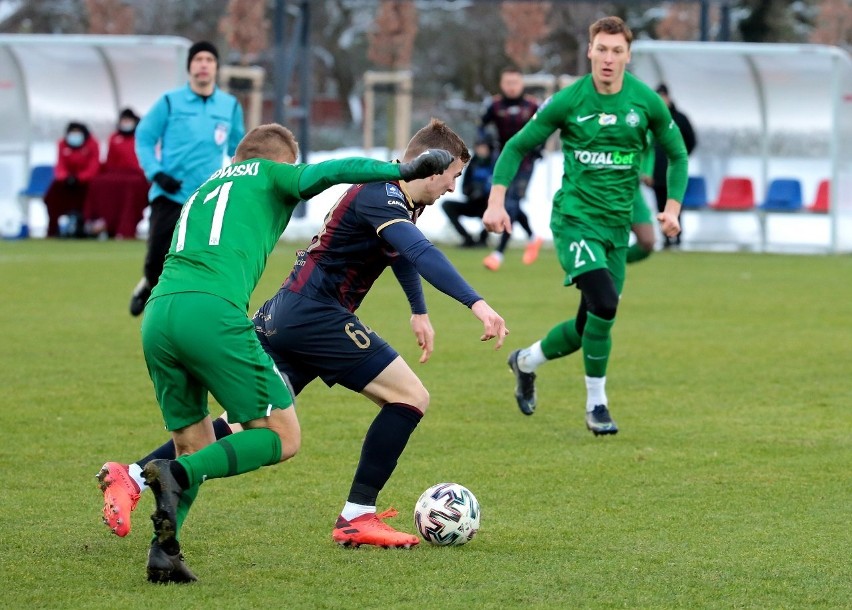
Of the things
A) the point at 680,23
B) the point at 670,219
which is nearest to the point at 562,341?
the point at 670,219

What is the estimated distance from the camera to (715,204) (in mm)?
22875

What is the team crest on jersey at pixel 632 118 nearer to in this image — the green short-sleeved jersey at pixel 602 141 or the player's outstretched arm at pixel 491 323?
the green short-sleeved jersey at pixel 602 141

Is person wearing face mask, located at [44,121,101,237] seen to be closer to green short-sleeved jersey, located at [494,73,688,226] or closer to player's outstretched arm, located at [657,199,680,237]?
green short-sleeved jersey, located at [494,73,688,226]

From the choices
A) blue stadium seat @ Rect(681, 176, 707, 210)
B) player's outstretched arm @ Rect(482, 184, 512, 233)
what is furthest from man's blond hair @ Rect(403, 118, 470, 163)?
blue stadium seat @ Rect(681, 176, 707, 210)

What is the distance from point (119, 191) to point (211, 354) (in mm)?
18473

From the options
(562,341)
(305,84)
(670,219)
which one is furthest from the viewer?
(305,84)

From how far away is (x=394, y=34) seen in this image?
153 ft

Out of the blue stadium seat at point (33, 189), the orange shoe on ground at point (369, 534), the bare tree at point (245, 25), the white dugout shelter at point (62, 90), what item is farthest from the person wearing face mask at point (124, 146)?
the bare tree at point (245, 25)

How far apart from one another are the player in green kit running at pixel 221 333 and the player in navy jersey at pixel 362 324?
477 millimetres

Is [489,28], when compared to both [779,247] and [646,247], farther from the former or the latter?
[646,247]

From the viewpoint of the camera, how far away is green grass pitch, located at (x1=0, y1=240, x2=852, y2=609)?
486 cm

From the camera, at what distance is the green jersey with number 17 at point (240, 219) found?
190 inches

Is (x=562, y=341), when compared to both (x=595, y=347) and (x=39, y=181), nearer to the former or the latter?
(x=595, y=347)

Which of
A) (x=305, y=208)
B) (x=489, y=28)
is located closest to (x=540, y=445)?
(x=305, y=208)
